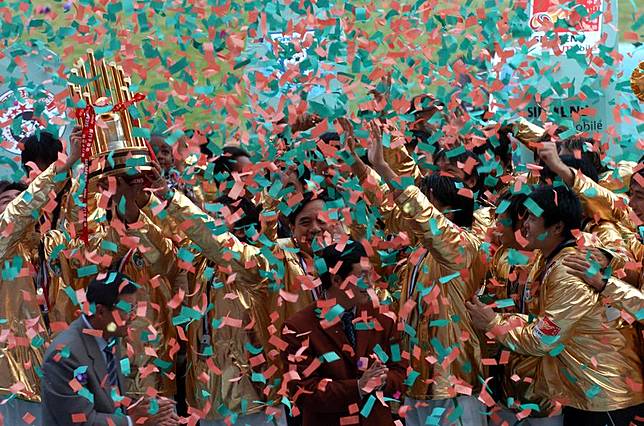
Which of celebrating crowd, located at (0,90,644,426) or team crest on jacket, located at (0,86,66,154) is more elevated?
team crest on jacket, located at (0,86,66,154)

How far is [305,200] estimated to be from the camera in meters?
5.07

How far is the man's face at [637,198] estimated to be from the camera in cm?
484

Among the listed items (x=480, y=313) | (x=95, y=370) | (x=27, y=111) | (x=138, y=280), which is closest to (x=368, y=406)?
(x=480, y=313)

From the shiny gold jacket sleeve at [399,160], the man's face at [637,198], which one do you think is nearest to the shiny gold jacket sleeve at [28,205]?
the shiny gold jacket sleeve at [399,160]

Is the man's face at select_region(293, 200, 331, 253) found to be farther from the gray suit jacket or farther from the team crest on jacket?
the team crest on jacket

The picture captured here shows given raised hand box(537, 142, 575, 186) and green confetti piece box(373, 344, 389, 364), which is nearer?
green confetti piece box(373, 344, 389, 364)

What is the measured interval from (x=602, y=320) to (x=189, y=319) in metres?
1.92

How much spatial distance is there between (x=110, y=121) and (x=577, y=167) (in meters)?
2.24

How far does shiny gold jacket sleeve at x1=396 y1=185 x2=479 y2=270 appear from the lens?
4.69m

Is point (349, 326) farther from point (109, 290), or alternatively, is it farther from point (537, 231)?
point (109, 290)

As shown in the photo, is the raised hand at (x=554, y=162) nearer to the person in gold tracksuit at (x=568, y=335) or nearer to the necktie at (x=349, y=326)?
the person in gold tracksuit at (x=568, y=335)

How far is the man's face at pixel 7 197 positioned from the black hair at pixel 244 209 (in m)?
1.11

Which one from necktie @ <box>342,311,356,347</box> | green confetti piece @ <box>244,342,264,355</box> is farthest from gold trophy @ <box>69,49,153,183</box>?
necktie @ <box>342,311,356,347</box>

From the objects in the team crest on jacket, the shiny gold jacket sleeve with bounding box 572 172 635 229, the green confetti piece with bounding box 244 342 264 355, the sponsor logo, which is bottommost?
the green confetti piece with bounding box 244 342 264 355
